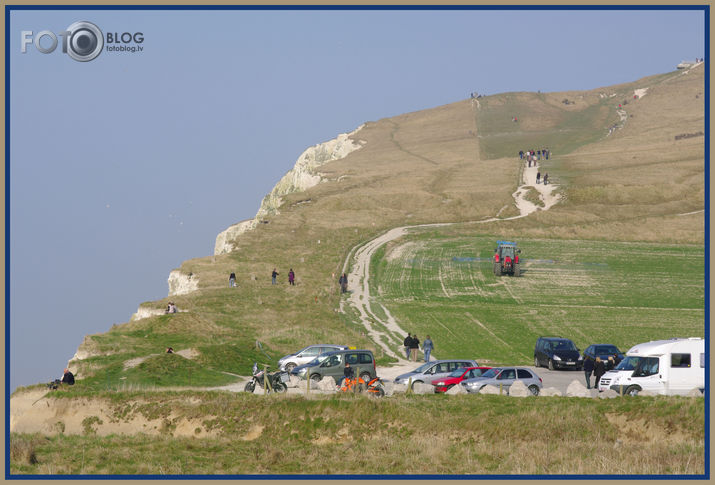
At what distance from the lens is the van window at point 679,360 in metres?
34.1

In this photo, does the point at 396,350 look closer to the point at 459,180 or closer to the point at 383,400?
the point at 383,400

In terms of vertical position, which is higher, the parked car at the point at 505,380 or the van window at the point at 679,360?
the van window at the point at 679,360

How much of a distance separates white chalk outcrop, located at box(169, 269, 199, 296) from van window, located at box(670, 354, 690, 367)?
5125cm

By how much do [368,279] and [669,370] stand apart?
47650 mm

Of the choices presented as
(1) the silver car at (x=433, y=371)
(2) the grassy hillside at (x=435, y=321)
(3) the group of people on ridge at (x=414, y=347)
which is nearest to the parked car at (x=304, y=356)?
(2) the grassy hillside at (x=435, y=321)

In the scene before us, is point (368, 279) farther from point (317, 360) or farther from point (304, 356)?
point (317, 360)

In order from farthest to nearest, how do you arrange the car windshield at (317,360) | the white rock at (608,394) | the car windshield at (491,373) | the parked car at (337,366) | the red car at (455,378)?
the car windshield at (317,360) < the parked car at (337,366) < the red car at (455,378) < the car windshield at (491,373) < the white rock at (608,394)

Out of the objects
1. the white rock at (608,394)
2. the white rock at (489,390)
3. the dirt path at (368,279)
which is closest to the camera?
the white rock at (608,394)

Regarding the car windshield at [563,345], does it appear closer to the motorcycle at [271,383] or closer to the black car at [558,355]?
the black car at [558,355]

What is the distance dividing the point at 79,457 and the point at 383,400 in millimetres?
10452

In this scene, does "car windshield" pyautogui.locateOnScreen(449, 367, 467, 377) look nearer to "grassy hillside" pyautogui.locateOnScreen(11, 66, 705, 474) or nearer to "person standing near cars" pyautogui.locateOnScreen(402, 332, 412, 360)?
"grassy hillside" pyautogui.locateOnScreen(11, 66, 705, 474)

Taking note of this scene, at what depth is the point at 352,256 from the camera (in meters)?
91.6

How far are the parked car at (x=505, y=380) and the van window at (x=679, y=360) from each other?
5506 millimetres

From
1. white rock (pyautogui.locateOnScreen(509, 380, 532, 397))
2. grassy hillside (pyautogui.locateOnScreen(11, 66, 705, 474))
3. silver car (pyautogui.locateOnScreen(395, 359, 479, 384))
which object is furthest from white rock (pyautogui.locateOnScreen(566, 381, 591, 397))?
silver car (pyautogui.locateOnScreen(395, 359, 479, 384))
